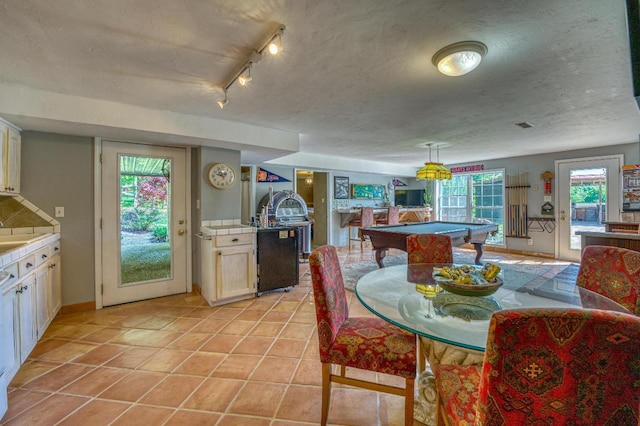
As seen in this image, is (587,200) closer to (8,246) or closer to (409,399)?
(409,399)

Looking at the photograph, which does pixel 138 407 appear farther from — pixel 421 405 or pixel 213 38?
pixel 213 38

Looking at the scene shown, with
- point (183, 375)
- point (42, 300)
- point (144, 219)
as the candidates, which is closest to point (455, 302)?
point (183, 375)

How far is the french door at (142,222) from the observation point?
333cm

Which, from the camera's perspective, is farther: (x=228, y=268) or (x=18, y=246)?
(x=228, y=268)

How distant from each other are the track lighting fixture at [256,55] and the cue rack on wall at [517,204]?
21.1ft

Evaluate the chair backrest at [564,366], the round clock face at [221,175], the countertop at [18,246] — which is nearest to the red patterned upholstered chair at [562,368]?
the chair backrest at [564,366]

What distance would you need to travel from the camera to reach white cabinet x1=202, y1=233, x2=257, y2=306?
10.8 ft

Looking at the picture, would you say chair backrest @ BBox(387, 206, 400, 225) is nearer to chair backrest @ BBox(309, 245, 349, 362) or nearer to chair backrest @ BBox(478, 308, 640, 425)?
chair backrest @ BBox(309, 245, 349, 362)

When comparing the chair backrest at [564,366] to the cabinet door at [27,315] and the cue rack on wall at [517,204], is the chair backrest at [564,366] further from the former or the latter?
the cue rack on wall at [517,204]

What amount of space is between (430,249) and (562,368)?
2013 millimetres

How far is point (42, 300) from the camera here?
2473 mm

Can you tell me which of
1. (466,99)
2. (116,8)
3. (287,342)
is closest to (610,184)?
(466,99)

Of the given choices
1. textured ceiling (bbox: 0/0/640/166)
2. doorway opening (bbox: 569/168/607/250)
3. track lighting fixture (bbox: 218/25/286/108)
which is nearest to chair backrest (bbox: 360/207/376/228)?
textured ceiling (bbox: 0/0/640/166)

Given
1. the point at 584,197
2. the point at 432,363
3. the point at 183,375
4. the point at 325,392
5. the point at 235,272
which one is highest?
the point at 584,197
